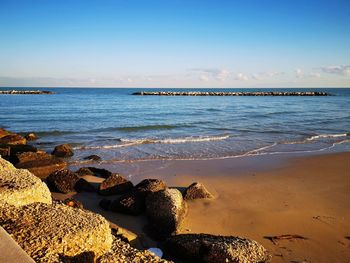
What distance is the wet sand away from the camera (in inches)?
233

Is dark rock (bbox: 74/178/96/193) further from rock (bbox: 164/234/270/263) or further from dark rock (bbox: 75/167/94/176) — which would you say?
rock (bbox: 164/234/270/263)

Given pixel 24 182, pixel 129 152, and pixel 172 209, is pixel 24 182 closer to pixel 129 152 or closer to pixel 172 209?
pixel 172 209

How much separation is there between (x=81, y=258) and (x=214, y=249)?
7.02 ft

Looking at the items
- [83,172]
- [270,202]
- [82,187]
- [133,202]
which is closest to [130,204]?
[133,202]

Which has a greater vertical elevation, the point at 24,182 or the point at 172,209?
the point at 24,182

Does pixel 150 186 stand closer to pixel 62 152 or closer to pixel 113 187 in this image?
pixel 113 187

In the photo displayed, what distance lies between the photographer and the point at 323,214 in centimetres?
716

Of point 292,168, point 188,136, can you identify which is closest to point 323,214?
point 292,168

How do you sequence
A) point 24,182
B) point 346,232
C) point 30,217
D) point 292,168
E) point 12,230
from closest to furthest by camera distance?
point 12,230 → point 30,217 → point 24,182 → point 346,232 → point 292,168

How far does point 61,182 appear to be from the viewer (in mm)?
8391

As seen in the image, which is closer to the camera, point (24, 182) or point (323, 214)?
point (24, 182)

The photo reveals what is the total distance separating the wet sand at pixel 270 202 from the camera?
591 cm

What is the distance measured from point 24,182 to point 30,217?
1266mm

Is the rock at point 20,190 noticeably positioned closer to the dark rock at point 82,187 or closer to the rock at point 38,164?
the dark rock at point 82,187
